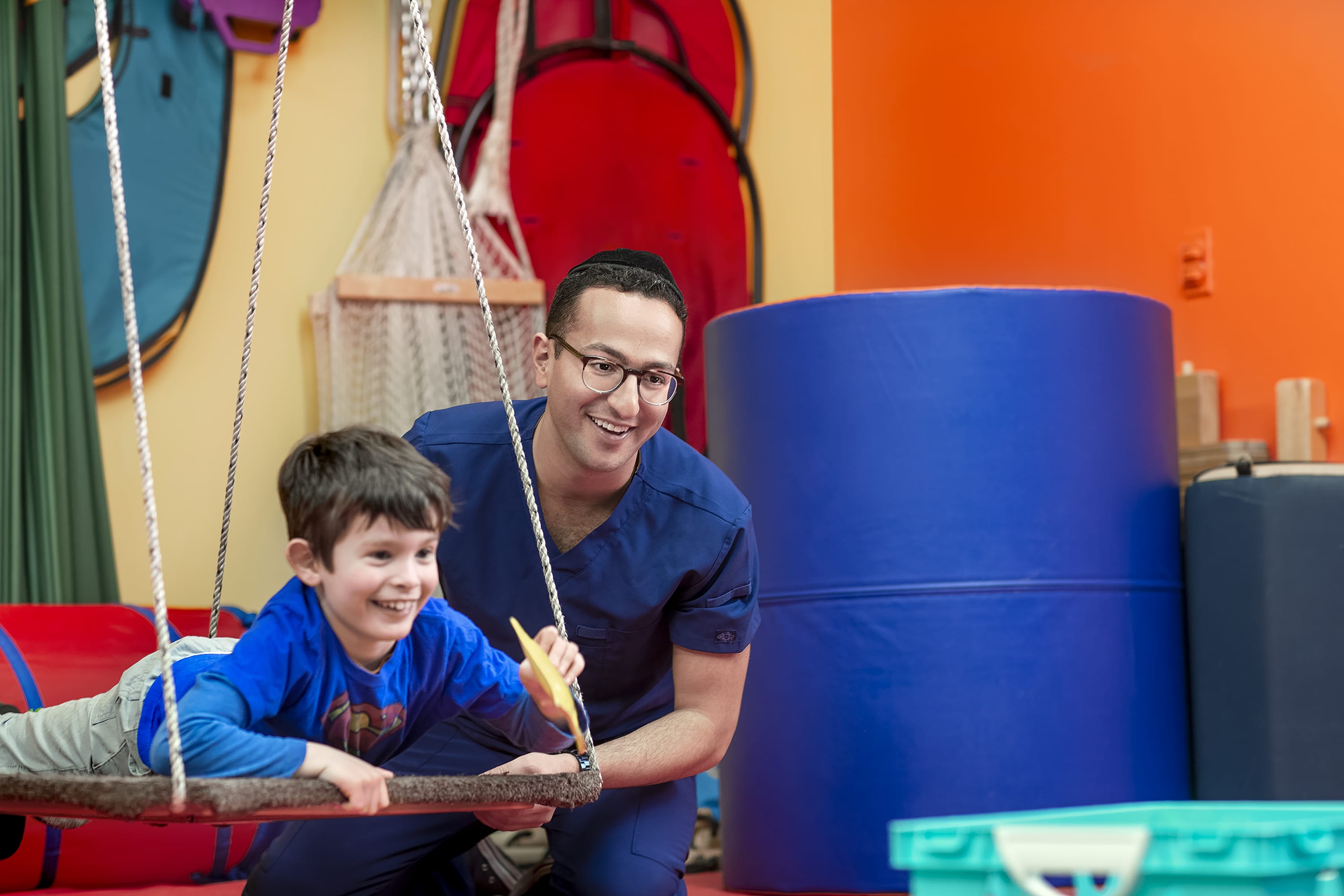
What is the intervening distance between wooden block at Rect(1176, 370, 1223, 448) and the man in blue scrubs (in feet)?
4.88

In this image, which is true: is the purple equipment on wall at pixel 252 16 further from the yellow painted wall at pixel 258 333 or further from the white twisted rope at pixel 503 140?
the white twisted rope at pixel 503 140

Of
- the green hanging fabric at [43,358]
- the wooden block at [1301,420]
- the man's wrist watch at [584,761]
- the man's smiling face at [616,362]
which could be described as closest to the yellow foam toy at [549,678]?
the man's wrist watch at [584,761]

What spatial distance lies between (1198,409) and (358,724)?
2.14m

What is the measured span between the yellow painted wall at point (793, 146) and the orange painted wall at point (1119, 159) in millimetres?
55

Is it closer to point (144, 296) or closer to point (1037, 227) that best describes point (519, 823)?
point (144, 296)

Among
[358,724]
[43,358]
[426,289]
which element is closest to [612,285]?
[358,724]

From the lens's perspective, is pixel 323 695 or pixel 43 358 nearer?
pixel 323 695

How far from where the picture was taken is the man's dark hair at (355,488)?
51.4 inches

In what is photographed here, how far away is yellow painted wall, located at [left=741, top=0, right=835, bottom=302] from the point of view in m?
3.64

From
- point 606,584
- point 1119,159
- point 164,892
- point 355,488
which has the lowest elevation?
point 164,892

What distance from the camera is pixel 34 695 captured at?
7.22 feet

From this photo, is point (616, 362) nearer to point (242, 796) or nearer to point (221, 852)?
point (242, 796)

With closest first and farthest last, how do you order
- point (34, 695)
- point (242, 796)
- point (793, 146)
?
point (242, 796) → point (34, 695) → point (793, 146)

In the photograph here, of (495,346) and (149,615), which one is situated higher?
(495,346)
